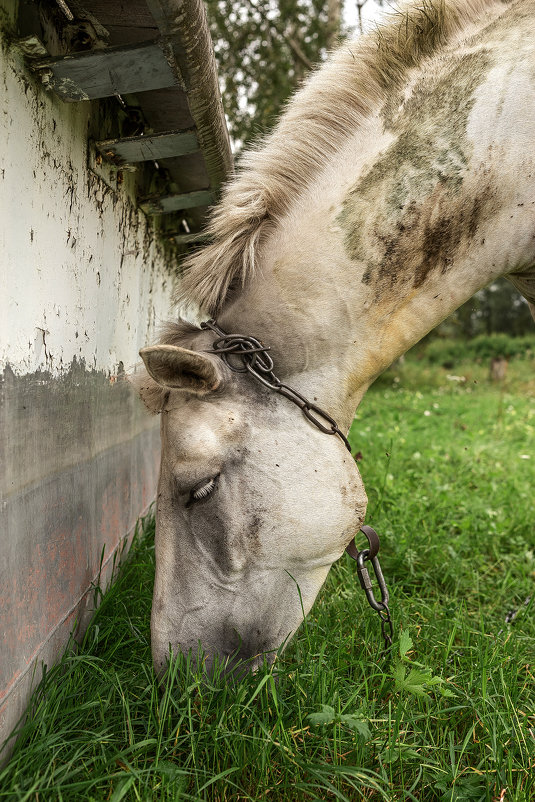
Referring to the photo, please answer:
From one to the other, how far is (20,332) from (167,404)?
0.56 m

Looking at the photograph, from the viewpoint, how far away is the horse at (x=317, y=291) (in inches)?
83.9

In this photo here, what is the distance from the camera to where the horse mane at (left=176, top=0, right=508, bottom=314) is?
2.27m

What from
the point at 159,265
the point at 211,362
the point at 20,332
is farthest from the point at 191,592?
the point at 159,265

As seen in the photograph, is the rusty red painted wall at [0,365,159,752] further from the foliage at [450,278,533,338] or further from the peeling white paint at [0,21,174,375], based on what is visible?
the foliage at [450,278,533,338]

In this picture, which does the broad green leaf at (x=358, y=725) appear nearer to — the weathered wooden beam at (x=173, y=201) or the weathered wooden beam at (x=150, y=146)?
the weathered wooden beam at (x=150, y=146)

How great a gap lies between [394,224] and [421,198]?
131 mm

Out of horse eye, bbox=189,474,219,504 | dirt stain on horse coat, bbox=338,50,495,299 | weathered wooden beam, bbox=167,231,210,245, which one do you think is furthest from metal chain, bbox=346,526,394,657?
weathered wooden beam, bbox=167,231,210,245

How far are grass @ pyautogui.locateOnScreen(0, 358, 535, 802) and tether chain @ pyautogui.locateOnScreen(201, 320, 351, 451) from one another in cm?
84

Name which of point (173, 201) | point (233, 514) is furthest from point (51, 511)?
point (173, 201)

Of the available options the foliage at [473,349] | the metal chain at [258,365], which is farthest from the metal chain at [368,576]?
the foliage at [473,349]

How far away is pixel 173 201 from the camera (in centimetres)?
362

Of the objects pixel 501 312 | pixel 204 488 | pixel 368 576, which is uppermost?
pixel 204 488

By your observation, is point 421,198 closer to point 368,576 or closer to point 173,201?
point 368,576

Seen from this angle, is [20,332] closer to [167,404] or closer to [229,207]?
[167,404]
